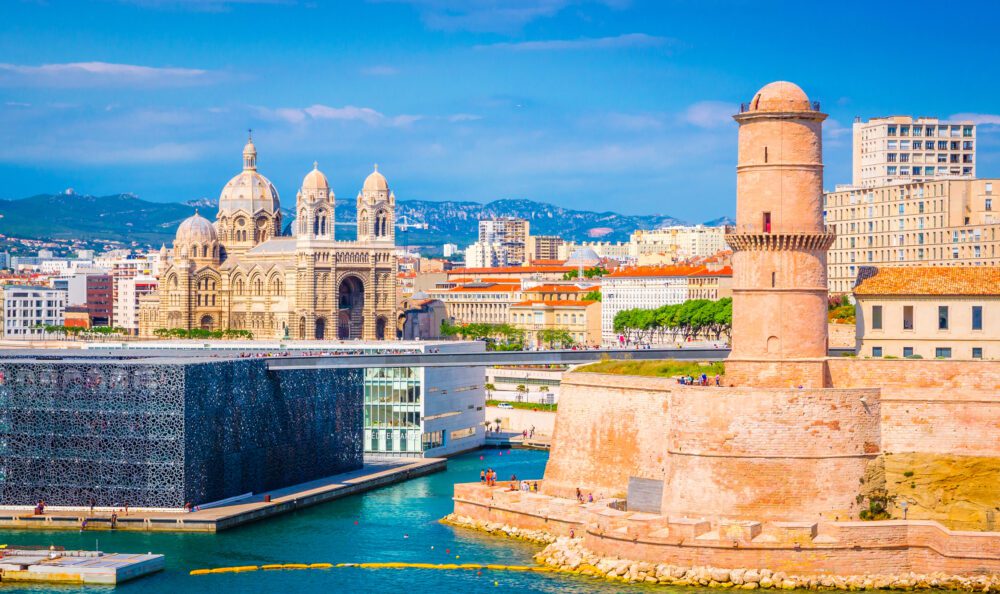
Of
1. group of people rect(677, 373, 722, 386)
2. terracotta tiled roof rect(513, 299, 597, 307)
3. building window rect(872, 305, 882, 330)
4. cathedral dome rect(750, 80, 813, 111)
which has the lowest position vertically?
group of people rect(677, 373, 722, 386)

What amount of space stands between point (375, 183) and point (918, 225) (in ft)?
212

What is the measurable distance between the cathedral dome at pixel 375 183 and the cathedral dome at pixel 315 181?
3.32 m

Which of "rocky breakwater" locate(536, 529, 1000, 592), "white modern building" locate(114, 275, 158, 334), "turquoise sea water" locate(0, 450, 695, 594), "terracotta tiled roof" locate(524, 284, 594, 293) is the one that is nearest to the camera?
"rocky breakwater" locate(536, 529, 1000, 592)

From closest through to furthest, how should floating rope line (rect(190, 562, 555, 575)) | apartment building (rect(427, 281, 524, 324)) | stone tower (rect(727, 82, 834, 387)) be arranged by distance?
1. floating rope line (rect(190, 562, 555, 575))
2. stone tower (rect(727, 82, 834, 387))
3. apartment building (rect(427, 281, 524, 324))

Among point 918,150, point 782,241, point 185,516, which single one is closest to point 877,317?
point 782,241

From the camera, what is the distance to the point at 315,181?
14275 centimetres

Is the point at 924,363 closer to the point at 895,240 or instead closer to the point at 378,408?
the point at 378,408

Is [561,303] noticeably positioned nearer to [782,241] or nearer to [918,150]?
[918,150]

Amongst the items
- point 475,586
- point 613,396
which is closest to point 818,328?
point 613,396

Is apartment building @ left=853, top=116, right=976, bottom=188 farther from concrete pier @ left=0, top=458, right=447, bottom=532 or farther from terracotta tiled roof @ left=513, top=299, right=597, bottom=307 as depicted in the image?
concrete pier @ left=0, top=458, right=447, bottom=532

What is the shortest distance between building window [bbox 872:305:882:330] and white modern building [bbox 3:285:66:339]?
119 metres

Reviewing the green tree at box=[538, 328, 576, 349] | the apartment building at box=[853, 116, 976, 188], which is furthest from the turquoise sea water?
the green tree at box=[538, 328, 576, 349]

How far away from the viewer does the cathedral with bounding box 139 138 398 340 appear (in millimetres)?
137750

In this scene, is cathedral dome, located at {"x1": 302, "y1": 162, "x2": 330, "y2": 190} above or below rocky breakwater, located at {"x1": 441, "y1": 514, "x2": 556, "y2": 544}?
above
